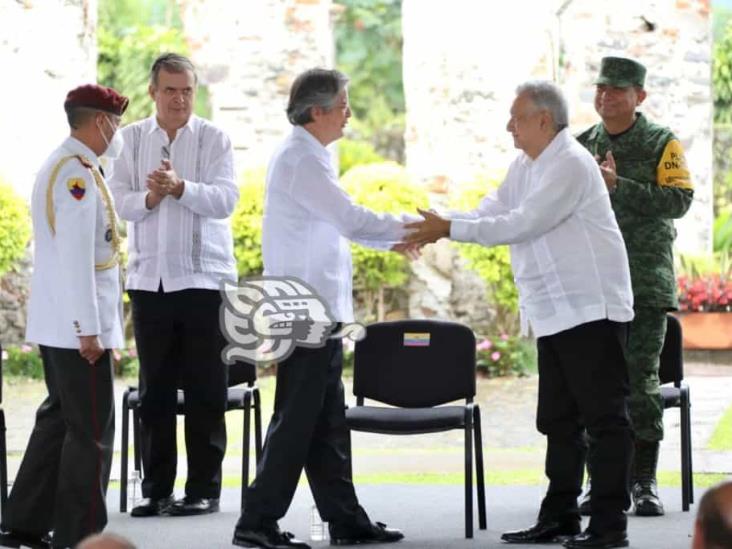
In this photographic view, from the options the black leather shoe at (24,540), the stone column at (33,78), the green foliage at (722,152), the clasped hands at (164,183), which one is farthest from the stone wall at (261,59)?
the green foliage at (722,152)

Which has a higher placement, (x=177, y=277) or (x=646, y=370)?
(x=177, y=277)

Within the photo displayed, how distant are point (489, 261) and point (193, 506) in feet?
16.7

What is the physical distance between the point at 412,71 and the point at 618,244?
6763mm

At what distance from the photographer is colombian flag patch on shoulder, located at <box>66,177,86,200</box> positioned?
16.3 ft

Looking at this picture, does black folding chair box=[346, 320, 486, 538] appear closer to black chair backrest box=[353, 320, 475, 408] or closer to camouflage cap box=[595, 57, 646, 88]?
black chair backrest box=[353, 320, 475, 408]

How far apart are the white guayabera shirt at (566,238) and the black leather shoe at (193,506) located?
1.53m

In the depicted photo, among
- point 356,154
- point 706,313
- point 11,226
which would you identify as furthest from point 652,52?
point 356,154

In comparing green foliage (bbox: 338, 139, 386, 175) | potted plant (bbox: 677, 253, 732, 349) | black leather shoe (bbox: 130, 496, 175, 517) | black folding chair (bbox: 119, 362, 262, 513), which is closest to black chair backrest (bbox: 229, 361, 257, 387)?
black folding chair (bbox: 119, 362, 262, 513)

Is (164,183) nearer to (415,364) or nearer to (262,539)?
(415,364)

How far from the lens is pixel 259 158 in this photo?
1141cm

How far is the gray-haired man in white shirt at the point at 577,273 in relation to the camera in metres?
5.12

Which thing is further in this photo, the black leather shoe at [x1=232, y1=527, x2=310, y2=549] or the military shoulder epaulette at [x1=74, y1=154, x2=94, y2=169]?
the black leather shoe at [x1=232, y1=527, x2=310, y2=549]

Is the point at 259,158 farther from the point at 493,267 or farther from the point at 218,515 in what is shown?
the point at 218,515

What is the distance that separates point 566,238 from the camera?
5.16m
